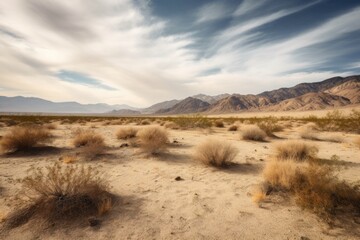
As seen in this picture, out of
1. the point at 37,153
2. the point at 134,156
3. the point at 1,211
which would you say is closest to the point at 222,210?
the point at 1,211

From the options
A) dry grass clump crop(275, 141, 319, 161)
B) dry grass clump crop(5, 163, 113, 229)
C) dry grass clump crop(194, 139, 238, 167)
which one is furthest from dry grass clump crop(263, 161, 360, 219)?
dry grass clump crop(5, 163, 113, 229)

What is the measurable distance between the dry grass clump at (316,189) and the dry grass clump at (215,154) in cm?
207

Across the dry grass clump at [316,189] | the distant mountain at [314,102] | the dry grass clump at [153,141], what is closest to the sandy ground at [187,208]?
the dry grass clump at [316,189]

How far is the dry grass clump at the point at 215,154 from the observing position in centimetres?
694

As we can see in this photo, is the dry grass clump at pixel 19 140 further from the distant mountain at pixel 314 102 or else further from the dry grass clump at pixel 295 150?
the distant mountain at pixel 314 102

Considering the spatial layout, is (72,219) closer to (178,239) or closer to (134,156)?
(178,239)

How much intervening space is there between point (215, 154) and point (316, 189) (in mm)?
3201

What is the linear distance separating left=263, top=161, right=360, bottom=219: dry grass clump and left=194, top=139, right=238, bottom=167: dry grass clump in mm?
2070

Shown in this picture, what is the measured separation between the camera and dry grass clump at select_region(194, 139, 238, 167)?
22.8ft

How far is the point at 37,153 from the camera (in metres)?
8.69

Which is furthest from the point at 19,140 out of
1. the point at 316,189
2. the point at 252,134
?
the point at 252,134

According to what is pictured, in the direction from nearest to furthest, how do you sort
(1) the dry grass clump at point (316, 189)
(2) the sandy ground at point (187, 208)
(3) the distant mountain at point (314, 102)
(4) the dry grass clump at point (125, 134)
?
1. (2) the sandy ground at point (187, 208)
2. (1) the dry grass clump at point (316, 189)
3. (4) the dry grass clump at point (125, 134)
4. (3) the distant mountain at point (314, 102)

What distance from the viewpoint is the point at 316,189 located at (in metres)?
4.14

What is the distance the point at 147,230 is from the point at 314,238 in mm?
2523
